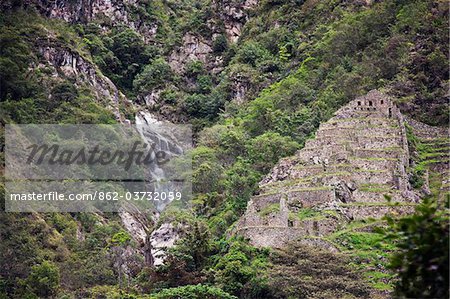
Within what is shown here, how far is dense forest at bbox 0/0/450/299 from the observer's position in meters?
37.5

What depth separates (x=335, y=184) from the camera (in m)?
43.3

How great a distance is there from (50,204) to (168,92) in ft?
114

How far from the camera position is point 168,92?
307 ft

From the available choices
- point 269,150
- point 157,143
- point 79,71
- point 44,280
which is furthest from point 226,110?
point 44,280

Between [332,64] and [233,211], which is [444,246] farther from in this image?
[332,64]

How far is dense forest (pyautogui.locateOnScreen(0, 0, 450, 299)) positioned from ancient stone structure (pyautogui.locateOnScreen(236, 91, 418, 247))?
823mm

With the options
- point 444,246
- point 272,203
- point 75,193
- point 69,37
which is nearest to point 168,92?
point 69,37

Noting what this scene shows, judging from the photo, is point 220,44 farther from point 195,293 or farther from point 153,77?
point 195,293

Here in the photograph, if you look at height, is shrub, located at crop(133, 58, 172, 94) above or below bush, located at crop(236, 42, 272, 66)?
below

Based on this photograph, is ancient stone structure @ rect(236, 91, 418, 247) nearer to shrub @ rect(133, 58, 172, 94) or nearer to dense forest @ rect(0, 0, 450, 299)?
dense forest @ rect(0, 0, 450, 299)

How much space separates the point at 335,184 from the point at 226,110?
142 feet

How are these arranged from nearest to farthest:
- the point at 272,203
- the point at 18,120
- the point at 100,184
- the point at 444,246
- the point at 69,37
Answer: the point at 444,246 < the point at 272,203 < the point at 100,184 < the point at 18,120 < the point at 69,37

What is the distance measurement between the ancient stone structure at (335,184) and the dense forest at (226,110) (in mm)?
823

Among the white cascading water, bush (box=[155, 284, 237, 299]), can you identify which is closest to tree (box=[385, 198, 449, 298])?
bush (box=[155, 284, 237, 299])
